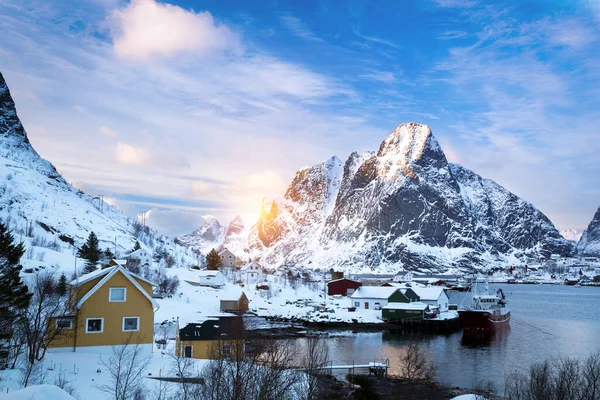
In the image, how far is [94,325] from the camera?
2988 centimetres

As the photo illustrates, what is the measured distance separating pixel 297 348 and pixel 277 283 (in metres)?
73.6

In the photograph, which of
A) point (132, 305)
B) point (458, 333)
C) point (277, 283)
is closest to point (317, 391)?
point (132, 305)

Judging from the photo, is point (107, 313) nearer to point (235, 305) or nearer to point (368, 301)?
point (235, 305)

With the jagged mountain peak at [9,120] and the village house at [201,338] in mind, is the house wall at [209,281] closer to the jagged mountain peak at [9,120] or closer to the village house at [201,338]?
the village house at [201,338]

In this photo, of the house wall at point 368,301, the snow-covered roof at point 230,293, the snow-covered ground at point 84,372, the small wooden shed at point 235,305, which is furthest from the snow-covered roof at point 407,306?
the snow-covered ground at point 84,372

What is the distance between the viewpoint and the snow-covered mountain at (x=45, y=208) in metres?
114

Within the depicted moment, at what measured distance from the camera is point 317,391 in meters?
26.3

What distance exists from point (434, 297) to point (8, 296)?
7832cm

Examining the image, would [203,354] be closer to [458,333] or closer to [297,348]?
[297,348]

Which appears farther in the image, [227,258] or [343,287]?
[227,258]

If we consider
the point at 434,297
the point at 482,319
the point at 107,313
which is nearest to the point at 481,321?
the point at 482,319

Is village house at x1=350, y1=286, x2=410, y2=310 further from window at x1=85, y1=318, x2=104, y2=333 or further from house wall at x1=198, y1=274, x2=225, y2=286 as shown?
window at x1=85, y1=318, x2=104, y2=333

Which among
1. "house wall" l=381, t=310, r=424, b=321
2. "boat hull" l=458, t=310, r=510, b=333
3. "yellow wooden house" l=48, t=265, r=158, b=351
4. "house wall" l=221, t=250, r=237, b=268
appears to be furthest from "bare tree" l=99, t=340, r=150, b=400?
"house wall" l=221, t=250, r=237, b=268

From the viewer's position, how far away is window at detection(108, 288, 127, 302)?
1200 inches
